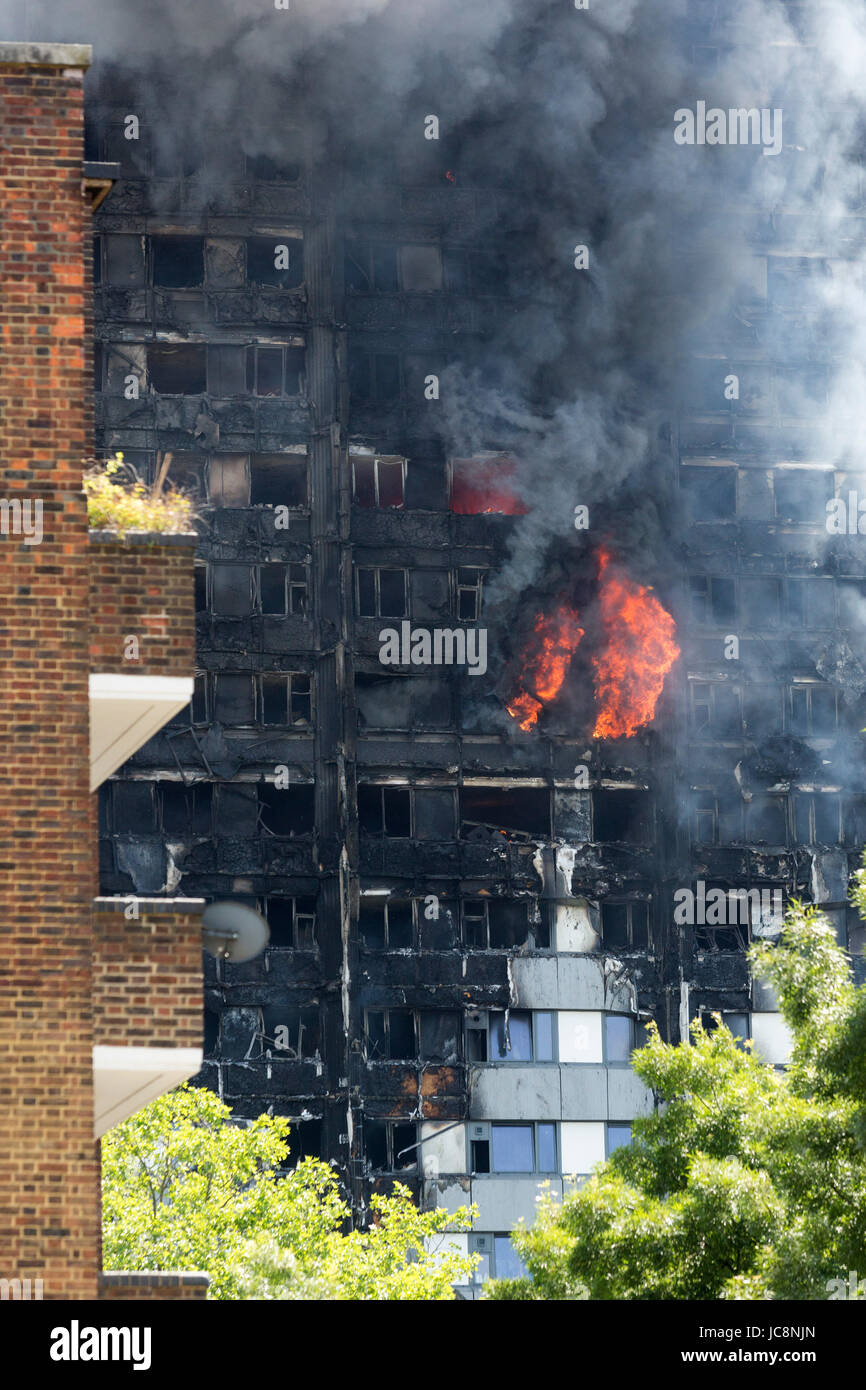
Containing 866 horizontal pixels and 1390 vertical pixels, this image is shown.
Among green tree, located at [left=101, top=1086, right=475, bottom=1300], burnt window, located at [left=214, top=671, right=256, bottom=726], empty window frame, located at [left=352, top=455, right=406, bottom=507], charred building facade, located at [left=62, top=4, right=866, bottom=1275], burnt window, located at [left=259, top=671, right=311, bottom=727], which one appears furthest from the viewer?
empty window frame, located at [left=352, top=455, right=406, bottom=507]

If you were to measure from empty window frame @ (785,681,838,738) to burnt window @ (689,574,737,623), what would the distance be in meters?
2.90

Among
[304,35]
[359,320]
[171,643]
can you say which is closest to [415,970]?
[359,320]

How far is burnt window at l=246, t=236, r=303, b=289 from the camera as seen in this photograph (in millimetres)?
69312

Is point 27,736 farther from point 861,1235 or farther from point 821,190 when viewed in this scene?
point 821,190

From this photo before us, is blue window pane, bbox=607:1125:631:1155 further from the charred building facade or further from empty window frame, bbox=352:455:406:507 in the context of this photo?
empty window frame, bbox=352:455:406:507

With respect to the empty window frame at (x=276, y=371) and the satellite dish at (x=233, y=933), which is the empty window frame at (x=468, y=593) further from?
the satellite dish at (x=233, y=933)

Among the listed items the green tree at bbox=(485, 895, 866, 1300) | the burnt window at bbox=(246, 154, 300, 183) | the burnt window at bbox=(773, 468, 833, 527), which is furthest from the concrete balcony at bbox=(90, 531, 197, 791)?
the burnt window at bbox=(773, 468, 833, 527)

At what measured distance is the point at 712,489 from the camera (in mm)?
71688

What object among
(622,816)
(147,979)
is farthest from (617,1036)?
(147,979)

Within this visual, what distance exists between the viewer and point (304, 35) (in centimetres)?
6950

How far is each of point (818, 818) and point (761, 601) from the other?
21.6 feet

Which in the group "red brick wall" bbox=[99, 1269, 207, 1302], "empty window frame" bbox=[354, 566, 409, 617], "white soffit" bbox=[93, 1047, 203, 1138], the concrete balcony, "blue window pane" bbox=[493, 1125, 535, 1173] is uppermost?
"empty window frame" bbox=[354, 566, 409, 617]

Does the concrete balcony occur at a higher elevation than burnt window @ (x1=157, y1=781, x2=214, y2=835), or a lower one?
lower

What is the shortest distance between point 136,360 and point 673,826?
20.2 meters
